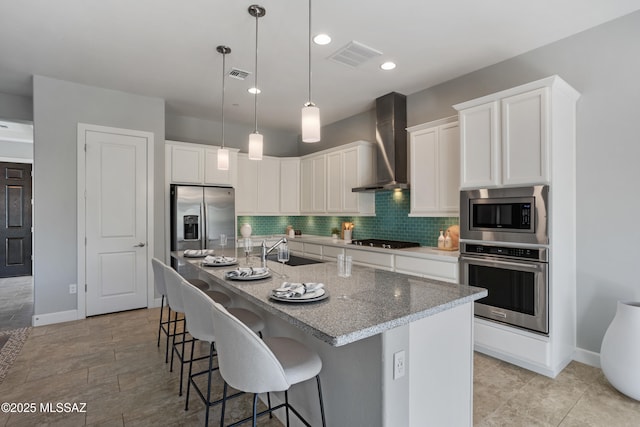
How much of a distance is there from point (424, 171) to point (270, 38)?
2.16 meters

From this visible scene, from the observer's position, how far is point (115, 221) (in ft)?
14.0

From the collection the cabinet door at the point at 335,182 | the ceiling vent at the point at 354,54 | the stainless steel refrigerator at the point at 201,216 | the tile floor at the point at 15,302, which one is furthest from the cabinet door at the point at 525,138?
the tile floor at the point at 15,302

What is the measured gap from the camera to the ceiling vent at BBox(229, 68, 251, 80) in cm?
359

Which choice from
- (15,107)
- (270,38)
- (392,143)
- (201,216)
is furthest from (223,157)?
(15,107)

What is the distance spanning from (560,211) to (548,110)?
0.82m

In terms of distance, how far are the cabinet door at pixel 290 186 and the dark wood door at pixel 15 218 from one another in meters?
5.22

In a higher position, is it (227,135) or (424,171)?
(227,135)

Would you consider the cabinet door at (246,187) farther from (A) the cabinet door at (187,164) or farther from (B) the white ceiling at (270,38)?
(B) the white ceiling at (270,38)

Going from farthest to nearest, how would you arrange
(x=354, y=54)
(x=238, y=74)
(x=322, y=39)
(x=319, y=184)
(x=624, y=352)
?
(x=319, y=184) < (x=238, y=74) < (x=354, y=54) < (x=322, y=39) < (x=624, y=352)

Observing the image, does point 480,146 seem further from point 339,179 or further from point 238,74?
point 238,74

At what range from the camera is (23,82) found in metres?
3.92

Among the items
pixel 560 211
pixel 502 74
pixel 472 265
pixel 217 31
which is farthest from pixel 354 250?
pixel 217 31

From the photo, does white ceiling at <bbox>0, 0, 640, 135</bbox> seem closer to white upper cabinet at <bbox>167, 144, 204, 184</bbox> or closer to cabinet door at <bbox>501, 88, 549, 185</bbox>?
cabinet door at <bbox>501, 88, 549, 185</bbox>

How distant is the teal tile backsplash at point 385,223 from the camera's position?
4150mm
